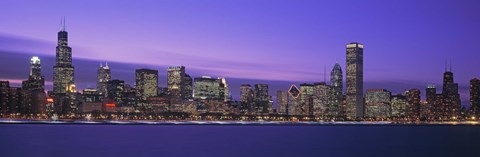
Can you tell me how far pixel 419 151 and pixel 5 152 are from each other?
2213 inches

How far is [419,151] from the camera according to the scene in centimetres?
A: 8962

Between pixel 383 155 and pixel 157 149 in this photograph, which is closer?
pixel 383 155

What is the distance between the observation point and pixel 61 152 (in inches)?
3177

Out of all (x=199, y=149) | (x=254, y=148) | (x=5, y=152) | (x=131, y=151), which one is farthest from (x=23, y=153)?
(x=254, y=148)

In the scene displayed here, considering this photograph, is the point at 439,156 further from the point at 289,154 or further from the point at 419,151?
→ the point at 289,154

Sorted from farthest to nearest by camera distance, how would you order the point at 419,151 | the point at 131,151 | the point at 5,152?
the point at 419,151
the point at 131,151
the point at 5,152

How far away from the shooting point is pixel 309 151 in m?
88.9

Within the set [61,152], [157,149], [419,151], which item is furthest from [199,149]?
[419,151]

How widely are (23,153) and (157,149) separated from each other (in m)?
18.3

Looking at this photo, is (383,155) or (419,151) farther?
(419,151)

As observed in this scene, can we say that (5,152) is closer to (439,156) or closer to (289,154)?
(289,154)

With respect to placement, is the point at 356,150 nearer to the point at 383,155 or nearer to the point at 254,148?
the point at 383,155

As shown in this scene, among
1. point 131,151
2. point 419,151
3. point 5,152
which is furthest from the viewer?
point 419,151

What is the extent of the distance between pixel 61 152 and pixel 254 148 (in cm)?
2759
